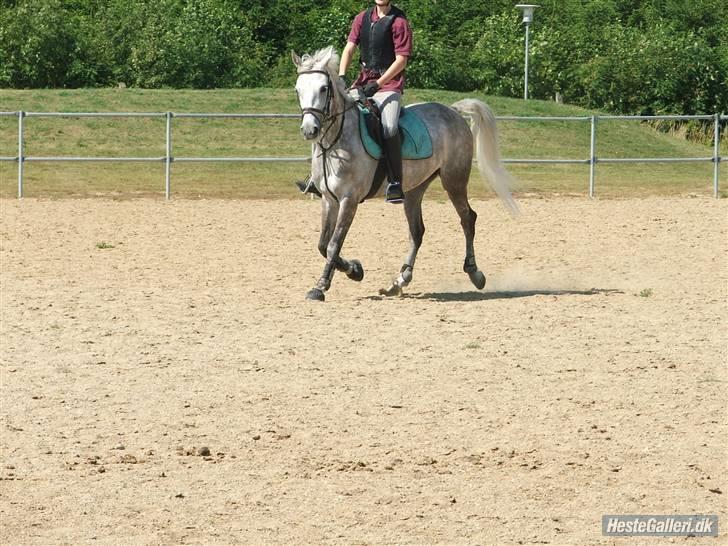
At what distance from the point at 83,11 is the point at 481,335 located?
147ft

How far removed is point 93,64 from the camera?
43594 mm

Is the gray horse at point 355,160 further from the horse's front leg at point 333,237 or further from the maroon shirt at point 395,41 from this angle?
the maroon shirt at point 395,41

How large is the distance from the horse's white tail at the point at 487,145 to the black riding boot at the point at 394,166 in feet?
5.17

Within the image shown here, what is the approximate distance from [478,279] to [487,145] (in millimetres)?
1602

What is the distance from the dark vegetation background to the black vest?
103 ft

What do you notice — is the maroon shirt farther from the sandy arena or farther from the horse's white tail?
the sandy arena

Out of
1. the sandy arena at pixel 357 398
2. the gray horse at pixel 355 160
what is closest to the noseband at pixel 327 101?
the gray horse at pixel 355 160

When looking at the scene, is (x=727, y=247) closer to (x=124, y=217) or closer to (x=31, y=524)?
(x=124, y=217)

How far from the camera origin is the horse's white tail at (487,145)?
13.1 meters

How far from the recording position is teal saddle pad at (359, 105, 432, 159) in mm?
11609

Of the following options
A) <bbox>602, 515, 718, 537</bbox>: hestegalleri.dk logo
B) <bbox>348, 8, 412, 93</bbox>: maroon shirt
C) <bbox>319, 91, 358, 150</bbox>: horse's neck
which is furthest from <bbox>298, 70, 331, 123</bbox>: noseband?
<bbox>602, 515, 718, 537</bbox>: hestegalleri.dk logo

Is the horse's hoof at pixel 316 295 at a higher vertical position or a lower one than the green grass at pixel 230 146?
lower

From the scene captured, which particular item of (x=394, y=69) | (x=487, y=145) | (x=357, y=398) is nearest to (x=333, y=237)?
(x=394, y=69)

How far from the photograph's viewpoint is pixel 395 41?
11508mm
